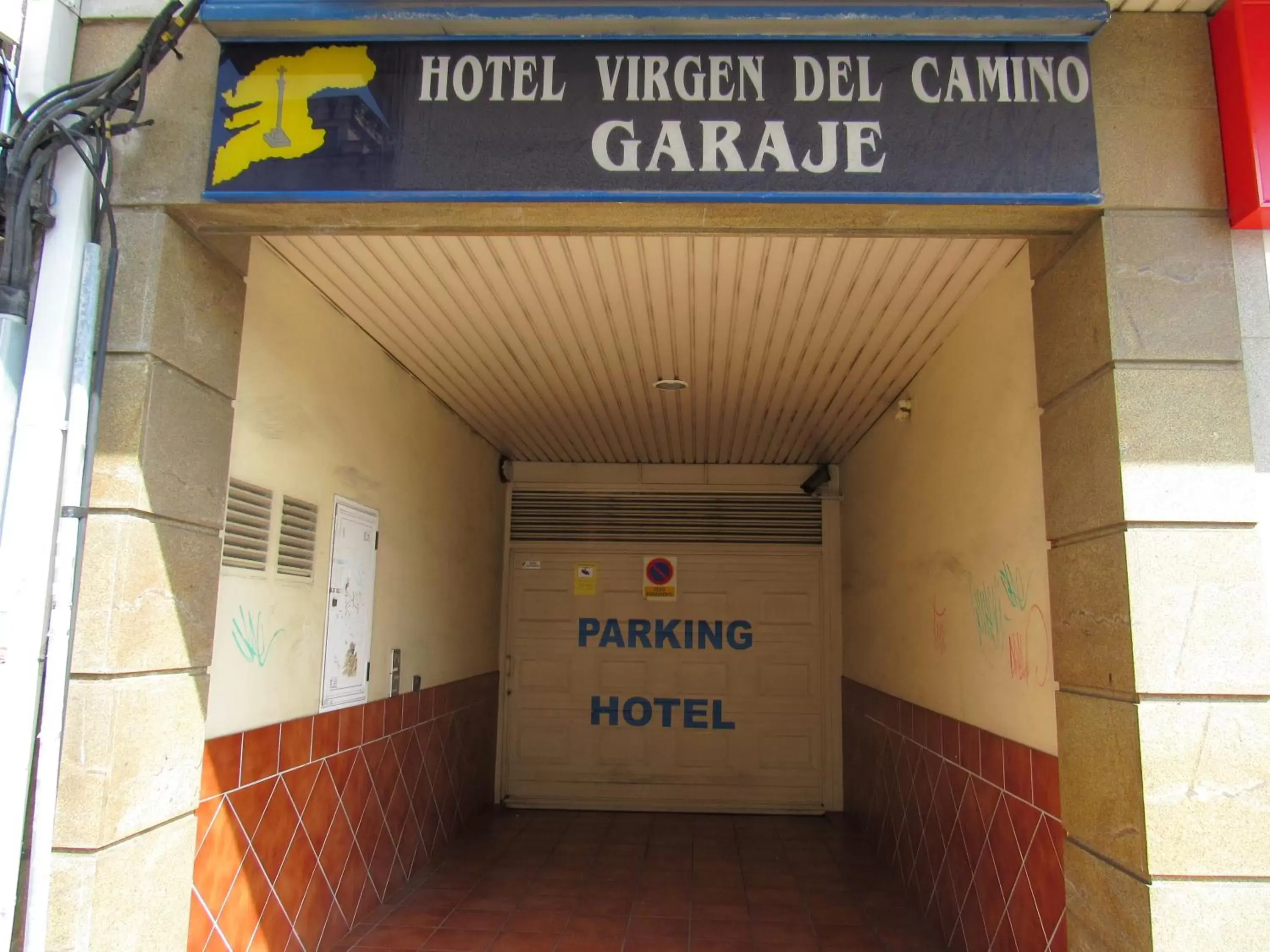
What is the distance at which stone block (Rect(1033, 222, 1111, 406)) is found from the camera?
2439 millimetres

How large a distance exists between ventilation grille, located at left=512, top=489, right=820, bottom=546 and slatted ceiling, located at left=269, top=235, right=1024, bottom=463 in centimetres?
149

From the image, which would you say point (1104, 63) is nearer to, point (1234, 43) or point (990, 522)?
point (1234, 43)

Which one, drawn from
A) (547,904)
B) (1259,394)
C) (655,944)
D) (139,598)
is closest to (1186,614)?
(1259,394)

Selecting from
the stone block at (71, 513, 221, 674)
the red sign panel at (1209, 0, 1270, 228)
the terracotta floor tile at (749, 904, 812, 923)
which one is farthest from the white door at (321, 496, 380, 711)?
the red sign panel at (1209, 0, 1270, 228)

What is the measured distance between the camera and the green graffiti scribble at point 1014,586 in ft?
10.4

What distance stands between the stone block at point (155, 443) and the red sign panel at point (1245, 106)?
303cm

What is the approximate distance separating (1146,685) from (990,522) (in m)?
1.35

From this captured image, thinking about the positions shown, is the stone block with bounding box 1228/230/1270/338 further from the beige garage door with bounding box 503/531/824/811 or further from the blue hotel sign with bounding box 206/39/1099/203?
the beige garage door with bounding box 503/531/824/811

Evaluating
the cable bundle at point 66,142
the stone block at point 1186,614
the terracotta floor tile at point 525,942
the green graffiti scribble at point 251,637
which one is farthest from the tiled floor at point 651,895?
the cable bundle at point 66,142

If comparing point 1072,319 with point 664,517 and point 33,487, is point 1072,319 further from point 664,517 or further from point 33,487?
point 664,517

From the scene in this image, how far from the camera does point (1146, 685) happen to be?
2.21 m

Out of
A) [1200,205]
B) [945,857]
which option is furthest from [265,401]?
[945,857]

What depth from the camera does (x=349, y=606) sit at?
159 inches

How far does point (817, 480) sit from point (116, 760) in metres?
5.53
